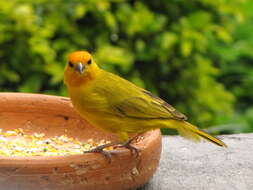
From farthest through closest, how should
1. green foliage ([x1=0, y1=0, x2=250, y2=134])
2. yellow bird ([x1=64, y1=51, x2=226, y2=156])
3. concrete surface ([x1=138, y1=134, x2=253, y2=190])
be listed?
green foliage ([x1=0, y1=0, x2=250, y2=134]) → concrete surface ([x1=138, y1=134, x2=253, y2=190]) → yellow bird ([x1=64, y1=51, x2=226, y2=156])

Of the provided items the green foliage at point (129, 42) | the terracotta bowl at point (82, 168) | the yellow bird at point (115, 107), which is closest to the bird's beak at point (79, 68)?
the yellow bird at point (115, 107)

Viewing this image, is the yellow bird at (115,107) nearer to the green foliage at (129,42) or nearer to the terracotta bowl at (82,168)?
the terracotta bowl at (82,168)

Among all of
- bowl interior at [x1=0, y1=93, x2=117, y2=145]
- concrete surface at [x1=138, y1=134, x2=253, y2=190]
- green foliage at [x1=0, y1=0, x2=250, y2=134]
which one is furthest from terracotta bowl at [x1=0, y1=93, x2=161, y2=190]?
green foliage at [x1=0, y1=0, x2=250, y2=134]

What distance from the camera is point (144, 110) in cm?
365

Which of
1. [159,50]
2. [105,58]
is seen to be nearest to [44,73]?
[105,58]

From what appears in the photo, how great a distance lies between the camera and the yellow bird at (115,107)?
359cm

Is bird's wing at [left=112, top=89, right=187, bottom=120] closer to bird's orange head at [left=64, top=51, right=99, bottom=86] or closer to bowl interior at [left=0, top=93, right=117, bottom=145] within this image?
bird's orange head at [left=64, top=51, right=99, bottom=86]

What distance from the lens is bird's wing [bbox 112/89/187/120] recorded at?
3.63 meters

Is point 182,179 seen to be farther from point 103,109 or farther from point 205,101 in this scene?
point 205,101

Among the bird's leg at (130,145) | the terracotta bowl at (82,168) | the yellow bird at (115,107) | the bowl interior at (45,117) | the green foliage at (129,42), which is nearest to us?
the terracotta bowl at (82,168)

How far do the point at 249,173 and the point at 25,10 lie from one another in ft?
7.84

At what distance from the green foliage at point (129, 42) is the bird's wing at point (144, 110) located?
168 centimetres

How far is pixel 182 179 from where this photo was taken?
3820 mm

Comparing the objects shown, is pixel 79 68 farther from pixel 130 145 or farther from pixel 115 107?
pixel 130 145
